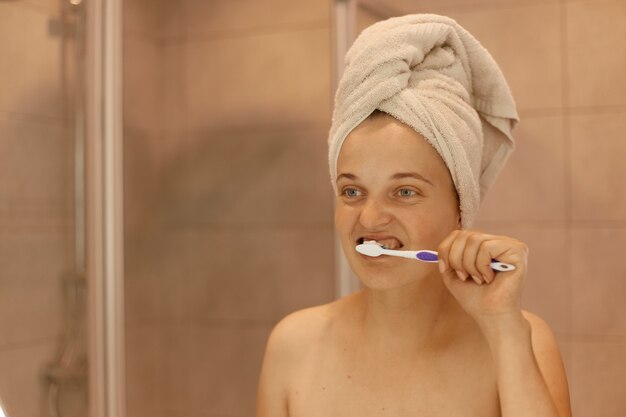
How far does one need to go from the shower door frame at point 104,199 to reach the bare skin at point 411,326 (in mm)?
338

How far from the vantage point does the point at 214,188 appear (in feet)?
4.96

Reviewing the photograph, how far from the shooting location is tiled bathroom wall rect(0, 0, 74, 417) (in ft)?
4.02

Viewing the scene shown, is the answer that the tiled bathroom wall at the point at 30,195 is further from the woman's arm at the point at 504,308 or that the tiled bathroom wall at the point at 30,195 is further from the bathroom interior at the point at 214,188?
the woman's arm at the point at 504,308

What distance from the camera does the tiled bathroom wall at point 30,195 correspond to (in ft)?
4.02

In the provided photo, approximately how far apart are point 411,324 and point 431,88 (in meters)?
0.35

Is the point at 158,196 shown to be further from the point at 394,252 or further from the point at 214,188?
the point at 394,252

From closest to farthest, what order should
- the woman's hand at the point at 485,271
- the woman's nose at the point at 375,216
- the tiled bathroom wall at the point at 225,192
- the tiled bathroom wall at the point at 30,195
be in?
the woman's hand at the point at 485,271 < the woman's nose at the point at 375,216 < the tiled bathroom wall at the point at 30,195 < the tiled bathroom wall at the point at 225,192

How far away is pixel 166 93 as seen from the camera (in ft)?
4.74

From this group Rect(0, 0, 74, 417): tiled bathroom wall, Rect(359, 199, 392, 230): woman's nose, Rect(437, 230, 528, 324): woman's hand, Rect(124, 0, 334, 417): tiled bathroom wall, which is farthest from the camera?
Rect(124, 0, 334, 417): tiled bathroom wall

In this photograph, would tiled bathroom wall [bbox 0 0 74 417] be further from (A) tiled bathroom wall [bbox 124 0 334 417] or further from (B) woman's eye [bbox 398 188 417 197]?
(B) woman's eye [bbox 398 188 417 197]

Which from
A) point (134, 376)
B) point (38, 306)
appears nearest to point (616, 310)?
point (134, 376)

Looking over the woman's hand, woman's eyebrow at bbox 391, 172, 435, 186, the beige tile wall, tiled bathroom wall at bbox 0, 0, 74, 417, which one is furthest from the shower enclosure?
the woman's hand

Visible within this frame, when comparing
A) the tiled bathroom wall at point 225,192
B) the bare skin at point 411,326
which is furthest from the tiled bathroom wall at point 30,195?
the bare skin at point 411,326

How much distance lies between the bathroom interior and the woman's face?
1.69 ft
